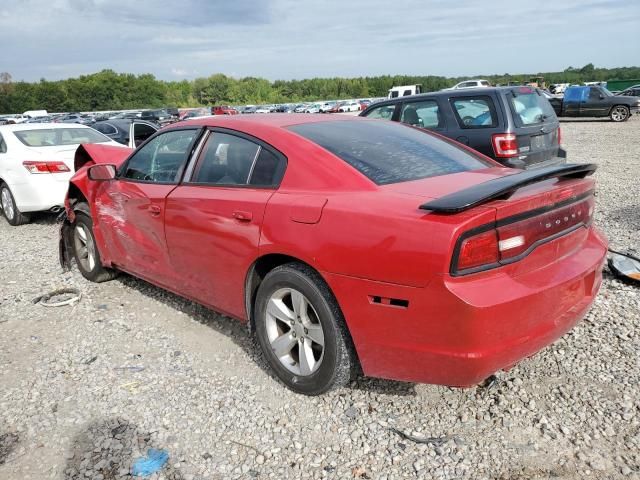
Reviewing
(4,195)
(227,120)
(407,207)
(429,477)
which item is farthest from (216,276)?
(4,195)

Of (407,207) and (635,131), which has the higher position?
(407,207)

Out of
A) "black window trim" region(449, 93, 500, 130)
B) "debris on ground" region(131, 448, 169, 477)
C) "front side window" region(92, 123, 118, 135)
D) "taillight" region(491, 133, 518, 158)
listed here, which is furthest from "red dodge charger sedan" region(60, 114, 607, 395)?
"front side window" region(92, 123, 118, 135)

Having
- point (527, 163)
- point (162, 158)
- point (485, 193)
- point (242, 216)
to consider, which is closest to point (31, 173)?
point (162, 158)

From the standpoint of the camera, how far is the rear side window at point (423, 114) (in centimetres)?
810

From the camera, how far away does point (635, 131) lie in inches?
763

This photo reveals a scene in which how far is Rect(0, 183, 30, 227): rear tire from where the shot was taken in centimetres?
785

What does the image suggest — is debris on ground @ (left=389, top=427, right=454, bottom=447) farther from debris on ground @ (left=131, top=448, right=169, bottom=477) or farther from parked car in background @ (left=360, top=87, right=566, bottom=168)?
parked car in background @ (left=360, top=87, right=566, bottom=168)

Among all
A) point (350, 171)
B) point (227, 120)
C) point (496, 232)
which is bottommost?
point (496, 232)

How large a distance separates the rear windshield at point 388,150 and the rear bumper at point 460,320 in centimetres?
72

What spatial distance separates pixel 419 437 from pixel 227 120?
2.38 m

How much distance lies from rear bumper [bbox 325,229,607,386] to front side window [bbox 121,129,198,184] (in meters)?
1.75

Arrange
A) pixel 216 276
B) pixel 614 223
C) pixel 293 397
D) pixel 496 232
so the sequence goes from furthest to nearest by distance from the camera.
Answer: pixel 614 223 < pixel 216 276 < pixel 293 397 < pixel 496 232

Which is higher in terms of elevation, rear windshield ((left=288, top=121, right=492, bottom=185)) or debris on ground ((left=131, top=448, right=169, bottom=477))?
rear windshield ((left=288, top=121, right=492, bottom=185))

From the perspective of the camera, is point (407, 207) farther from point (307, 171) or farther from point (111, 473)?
point (111, 473)
